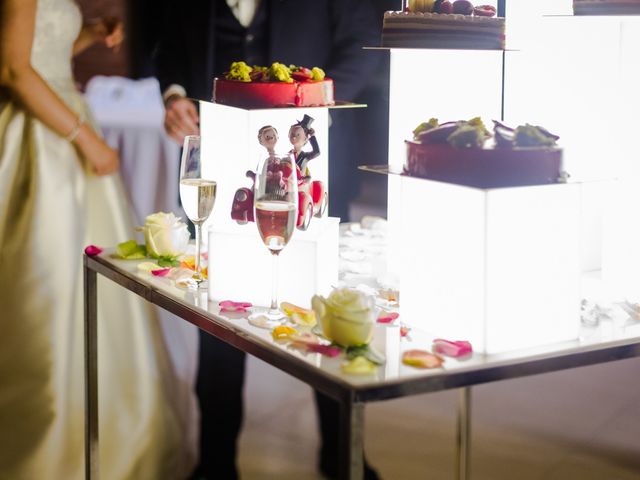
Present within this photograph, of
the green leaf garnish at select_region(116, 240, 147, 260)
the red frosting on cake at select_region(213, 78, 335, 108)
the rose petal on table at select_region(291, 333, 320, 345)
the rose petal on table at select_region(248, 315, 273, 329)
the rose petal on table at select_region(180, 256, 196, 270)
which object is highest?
the red frosting on cake at select_region(213, 78, 335, 108)

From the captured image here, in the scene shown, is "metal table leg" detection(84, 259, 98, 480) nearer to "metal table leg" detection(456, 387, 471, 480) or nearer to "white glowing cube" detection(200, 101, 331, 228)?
"white glowing cube" detection(200, 101, 331, 228)

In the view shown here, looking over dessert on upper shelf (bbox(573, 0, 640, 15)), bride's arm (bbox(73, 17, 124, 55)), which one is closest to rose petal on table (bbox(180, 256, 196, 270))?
dessert on upper shelf (bbox(573, 0, 640, 15))

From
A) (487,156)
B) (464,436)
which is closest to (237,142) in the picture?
(487,156)

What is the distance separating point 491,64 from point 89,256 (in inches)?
34.9

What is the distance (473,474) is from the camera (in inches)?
115

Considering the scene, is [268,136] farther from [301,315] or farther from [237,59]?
[237,59]

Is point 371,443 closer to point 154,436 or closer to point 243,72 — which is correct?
point 154,436

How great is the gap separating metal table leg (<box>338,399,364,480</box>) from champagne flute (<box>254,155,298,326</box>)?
1.02 feet

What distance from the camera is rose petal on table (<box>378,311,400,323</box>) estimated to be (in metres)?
1.46

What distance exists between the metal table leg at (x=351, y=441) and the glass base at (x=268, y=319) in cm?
30

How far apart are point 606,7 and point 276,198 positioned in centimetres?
61

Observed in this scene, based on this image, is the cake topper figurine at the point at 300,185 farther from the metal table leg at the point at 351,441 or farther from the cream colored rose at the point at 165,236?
the metal table leg at the point at 351,441

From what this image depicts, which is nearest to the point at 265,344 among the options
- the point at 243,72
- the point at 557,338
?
the point at 557,338

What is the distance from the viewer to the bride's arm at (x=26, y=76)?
9.45ft
